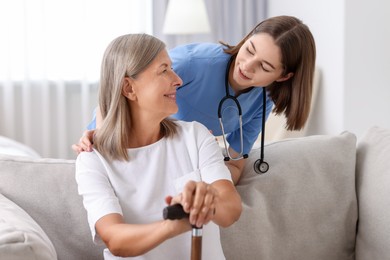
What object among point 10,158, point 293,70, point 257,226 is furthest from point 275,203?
point 10,158

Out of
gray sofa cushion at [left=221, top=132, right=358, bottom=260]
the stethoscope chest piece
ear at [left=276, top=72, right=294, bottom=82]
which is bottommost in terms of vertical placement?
gray sofa cushion at [left=221, top=132, right=358, bottom=260]

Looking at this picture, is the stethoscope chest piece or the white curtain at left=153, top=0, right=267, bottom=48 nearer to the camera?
the stethoscope chest piece

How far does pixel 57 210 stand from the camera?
6.39 feet

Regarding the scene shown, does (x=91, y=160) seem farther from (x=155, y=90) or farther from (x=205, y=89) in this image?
(x=205, y=89)

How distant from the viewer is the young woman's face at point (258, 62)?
209cm

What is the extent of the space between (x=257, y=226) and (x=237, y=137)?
1.43 feet

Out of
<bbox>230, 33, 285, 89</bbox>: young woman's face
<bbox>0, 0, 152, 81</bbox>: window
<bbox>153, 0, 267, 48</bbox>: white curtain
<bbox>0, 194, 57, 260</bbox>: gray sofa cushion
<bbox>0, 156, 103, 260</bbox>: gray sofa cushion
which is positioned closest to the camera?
<bbox>0, 194, 57, 260</bbox>: gray sofa cushion

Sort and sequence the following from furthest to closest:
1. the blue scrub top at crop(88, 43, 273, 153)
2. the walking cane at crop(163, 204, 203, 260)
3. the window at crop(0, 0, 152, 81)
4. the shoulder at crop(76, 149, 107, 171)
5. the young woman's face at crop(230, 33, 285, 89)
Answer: the window at crop(0, 0, 152, 81), the blue scrub top at crop(88, 43, 273, 153), the young woman's face at crop(230, 33, 285, 89), the shoulder at crop(76, 149, 107, 171), the walking cane at crop(163, 204, 203, 260)

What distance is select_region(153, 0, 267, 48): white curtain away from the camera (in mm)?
4996

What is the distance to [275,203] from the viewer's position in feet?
6.82

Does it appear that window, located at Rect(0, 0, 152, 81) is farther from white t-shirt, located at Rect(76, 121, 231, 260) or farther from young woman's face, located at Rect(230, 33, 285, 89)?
white t-shirt, located at Rect(76, 121, 231, 260)

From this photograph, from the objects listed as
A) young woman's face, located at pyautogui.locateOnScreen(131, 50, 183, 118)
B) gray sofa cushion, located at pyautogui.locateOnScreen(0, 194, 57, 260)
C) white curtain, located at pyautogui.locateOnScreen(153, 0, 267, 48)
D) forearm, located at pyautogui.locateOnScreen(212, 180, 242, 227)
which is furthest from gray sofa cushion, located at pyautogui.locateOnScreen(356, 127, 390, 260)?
white curtain, located at pyautogui.locateOnScreen(153, 0, 267, 48)

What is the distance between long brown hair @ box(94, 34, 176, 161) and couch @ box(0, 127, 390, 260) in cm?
26

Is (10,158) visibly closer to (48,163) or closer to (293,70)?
(48,163)
